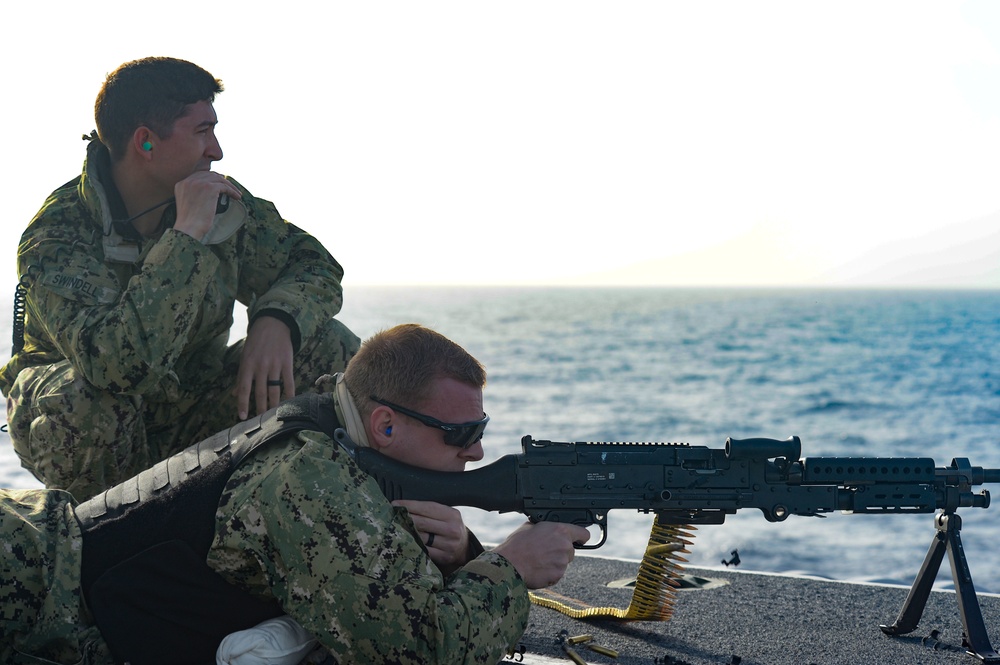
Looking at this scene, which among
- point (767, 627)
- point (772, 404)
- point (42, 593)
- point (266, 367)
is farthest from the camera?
point (772, 404)

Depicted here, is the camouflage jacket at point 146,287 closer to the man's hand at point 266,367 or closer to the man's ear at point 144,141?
the man's hand at point 266,367

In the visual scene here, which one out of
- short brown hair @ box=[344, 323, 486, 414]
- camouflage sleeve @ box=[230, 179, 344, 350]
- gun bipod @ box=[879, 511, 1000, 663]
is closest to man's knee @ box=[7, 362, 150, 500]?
camouflage sleeve @ box=[230, 179, 344, 350]

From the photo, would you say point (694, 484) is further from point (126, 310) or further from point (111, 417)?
point (111, 417)

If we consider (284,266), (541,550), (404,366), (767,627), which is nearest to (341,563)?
(404,366)

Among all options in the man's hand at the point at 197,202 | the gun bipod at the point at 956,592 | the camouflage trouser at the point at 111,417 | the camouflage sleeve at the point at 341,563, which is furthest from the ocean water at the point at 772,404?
the man's hand at the point at 197,202

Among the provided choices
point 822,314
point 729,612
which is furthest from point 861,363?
point 822,314

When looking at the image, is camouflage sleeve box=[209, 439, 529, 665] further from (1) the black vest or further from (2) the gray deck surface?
(2) the gray deck surface

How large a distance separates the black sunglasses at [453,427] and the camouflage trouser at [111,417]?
151 cm

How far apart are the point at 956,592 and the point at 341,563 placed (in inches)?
122

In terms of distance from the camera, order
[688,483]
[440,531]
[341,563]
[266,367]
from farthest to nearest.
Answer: [266,367] < [688,483] < [440,531] < [341,563]

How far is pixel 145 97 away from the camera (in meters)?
4.71

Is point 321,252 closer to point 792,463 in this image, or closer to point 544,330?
point 792,463

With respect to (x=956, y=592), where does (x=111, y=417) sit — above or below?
above

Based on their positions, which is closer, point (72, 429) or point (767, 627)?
point (72, 429)
